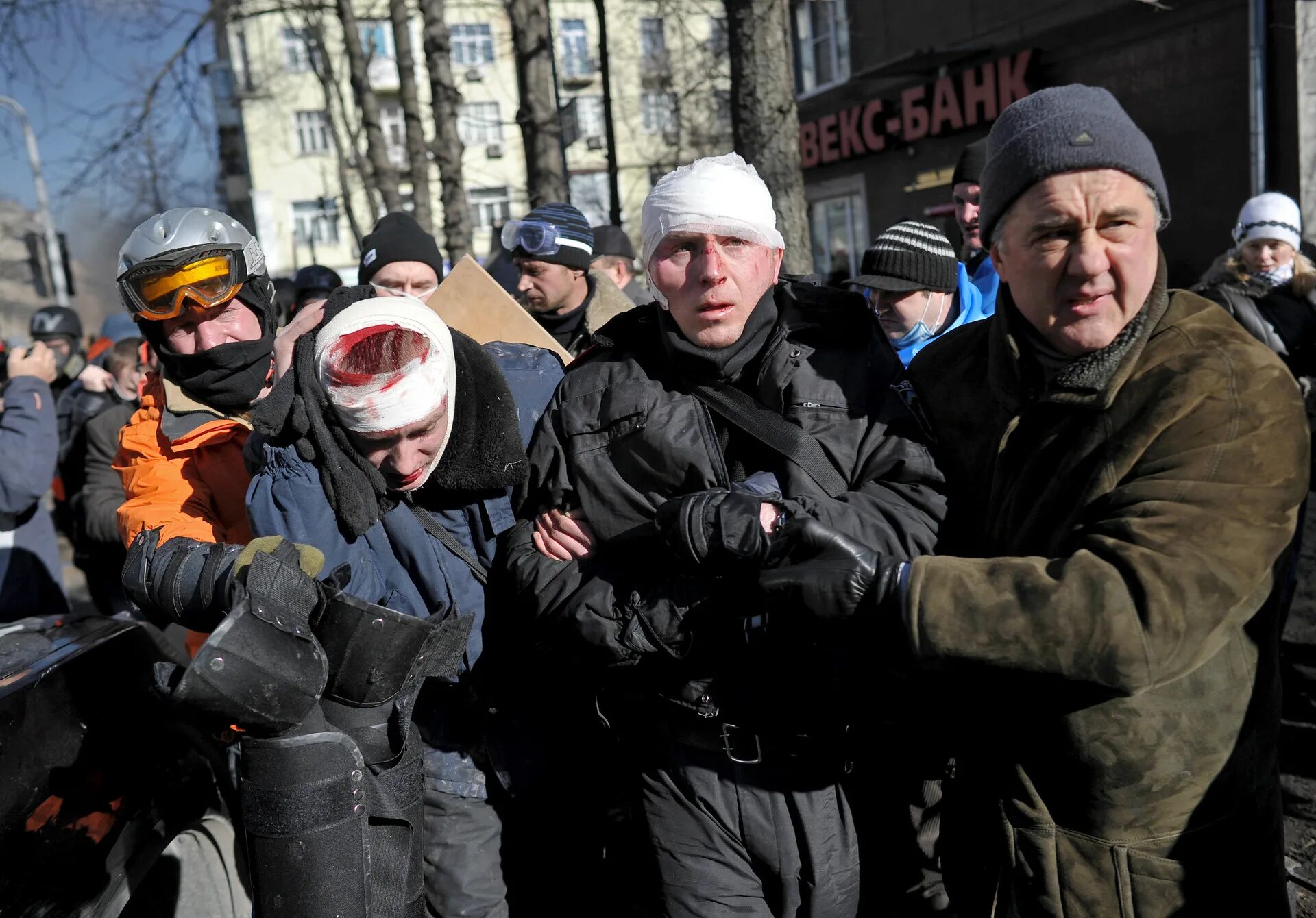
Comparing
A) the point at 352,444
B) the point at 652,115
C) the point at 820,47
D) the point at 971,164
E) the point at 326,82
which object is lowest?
the point at 352,444

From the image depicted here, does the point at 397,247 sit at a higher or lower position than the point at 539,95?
lower

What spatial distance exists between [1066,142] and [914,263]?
6.87 ft

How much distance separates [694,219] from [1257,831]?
1625 mm

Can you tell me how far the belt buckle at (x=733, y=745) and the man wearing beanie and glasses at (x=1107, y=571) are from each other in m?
0.43

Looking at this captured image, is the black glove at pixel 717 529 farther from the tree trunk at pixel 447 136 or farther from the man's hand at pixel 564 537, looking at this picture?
the tree trunk at pixel 447 136

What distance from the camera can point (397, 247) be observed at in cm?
448

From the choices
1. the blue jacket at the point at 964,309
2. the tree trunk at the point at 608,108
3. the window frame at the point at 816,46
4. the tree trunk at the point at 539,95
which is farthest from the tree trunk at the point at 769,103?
the window frame at the point at 816,46

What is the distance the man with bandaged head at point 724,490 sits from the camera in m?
2.16

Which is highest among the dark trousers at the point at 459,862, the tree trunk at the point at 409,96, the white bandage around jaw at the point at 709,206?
the tree trunk at the point at 409,96

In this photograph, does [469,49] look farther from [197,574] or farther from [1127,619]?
[1127,619]

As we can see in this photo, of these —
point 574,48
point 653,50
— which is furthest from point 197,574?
point 574,48

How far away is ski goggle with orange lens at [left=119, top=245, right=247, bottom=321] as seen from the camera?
2.79 m

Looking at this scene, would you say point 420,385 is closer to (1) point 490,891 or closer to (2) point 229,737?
(2) point 229,737

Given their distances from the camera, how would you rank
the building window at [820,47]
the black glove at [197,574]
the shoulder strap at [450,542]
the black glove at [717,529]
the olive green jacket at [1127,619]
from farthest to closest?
the building window at [820,47] → the shoulder strap at [450,542] → the black glove at [197,574] → the black glove at [717,529] → the olive green jacket at [1127,619]
